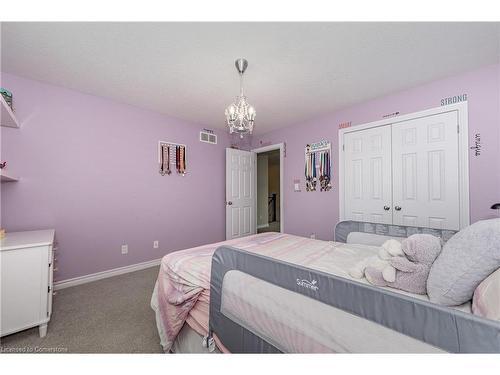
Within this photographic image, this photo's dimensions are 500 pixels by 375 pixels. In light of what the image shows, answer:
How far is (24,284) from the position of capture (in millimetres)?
1439

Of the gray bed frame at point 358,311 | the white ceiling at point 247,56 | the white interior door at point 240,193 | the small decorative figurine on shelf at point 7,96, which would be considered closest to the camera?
the gray bed frame at point 358,311

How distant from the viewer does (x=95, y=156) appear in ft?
8.38

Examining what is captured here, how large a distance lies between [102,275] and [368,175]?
12.1ft

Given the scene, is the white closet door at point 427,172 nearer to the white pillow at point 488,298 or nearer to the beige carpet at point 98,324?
the white pillow at point 488,298

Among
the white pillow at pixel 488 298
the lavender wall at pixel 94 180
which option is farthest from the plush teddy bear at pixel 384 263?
the lavender wall at pixel 94 180

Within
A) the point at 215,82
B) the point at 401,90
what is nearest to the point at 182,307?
the point at 215,82

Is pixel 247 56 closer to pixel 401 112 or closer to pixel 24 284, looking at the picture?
pixel 401 112

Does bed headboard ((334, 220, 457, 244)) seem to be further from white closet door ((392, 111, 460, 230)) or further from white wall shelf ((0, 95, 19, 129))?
white wall shelf ((0, 95, 19, 129))

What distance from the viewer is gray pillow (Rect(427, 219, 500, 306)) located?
740 millimetres

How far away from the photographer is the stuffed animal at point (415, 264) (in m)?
0.98

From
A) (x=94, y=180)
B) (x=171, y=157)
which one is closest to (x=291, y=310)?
(x=94, y=180)

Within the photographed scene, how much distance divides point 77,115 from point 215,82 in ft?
5.65

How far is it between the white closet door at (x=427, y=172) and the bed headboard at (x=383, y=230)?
34.0 inches
